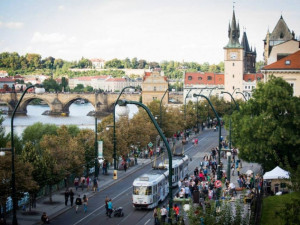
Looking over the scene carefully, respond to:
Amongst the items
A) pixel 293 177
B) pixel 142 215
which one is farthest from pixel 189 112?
pixel 293 177

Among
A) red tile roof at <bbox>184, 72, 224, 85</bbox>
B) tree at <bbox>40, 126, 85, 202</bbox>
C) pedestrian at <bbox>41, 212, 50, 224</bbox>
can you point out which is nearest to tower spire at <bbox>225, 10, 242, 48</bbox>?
red tile roof at <bbox>184, 72, 224, 85</bbox>

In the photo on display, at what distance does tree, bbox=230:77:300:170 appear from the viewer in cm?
3712

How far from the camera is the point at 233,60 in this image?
13538cm

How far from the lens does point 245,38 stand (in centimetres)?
16062

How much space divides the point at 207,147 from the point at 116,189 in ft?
92.3

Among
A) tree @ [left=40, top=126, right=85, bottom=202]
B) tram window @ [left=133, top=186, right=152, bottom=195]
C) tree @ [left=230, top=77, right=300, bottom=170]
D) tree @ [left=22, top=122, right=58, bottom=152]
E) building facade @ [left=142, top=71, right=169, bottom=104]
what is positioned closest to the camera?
tram window @ [left=133, top=186, right=152, bottom=195]

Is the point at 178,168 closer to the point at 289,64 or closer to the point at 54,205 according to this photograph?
the point at 54,205

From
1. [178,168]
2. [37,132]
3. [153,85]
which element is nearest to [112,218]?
[178,168]

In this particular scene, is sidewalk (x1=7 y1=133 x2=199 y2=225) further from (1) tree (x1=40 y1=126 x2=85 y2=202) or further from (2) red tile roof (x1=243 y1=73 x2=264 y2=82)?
(2) red tile roof (x1=243 y1=73 x2=264 y2=82)

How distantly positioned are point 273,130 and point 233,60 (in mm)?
99492

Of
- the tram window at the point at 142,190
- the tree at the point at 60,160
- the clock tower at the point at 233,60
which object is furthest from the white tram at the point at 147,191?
the clock tower at the point at 233,60

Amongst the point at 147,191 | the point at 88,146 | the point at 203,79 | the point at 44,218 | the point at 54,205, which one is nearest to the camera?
the point at 44,218

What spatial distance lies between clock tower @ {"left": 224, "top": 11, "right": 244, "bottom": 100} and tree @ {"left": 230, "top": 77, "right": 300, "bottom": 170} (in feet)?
314

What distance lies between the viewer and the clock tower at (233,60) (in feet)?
439
